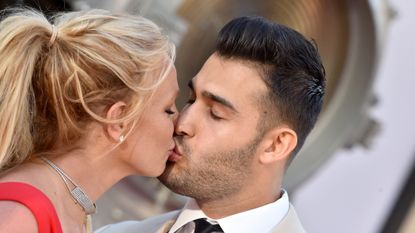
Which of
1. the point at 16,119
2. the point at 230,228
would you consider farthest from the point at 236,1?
the point at 16,119

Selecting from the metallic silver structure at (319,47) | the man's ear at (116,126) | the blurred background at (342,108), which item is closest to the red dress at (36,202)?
the man's ear at (116,126)

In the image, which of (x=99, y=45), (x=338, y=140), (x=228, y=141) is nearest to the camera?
(x=99, y=45)

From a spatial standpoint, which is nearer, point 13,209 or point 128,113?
point 13,209

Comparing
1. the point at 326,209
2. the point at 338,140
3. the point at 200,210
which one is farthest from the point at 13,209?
the point at 326,209

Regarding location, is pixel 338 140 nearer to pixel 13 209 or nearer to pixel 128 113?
pixel 128 113

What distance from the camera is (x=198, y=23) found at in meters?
2.11

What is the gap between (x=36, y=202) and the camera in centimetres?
110

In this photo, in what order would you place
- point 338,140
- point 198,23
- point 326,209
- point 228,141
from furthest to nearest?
point 326,209 < point 338,140 < point 198,23 < point 228,141

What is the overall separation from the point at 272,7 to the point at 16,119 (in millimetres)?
1140

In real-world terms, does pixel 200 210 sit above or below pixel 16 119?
below

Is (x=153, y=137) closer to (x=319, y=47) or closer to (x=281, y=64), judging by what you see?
(x=281, y=64)

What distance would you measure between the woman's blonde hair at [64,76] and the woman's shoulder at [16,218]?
0.09 m

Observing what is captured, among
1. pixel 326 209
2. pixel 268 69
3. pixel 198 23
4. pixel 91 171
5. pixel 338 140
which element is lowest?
pixel 326 209

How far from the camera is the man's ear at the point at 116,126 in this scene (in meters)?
1.21
